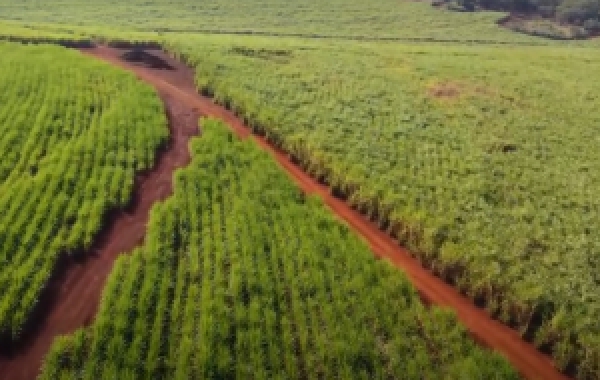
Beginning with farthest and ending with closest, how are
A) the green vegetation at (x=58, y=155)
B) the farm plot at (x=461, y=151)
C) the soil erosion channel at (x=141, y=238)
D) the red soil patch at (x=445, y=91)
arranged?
1. the red soil patch at (x=445, y=91)
2. the farm plot at (x=461, y=151)
3. the green vegetation at (x=58, y=155)
4. the soil erosion channel at (x=141, y=238)

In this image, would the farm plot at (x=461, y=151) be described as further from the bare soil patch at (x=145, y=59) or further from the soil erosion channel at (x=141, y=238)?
the bare soil patch at (x=145, y=59)

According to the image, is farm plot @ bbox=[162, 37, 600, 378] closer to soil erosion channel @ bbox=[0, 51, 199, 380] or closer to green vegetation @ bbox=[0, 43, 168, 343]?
green vegetation @ bbox=[0, 43, 168, 343]

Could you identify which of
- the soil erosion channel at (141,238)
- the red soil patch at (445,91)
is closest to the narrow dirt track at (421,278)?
the soil erosion channel at (141,238)

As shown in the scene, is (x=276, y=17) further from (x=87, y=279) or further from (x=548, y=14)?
(x=87, y=279)

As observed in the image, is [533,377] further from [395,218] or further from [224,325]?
[224,325]

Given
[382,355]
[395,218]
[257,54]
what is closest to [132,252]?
[382,355]

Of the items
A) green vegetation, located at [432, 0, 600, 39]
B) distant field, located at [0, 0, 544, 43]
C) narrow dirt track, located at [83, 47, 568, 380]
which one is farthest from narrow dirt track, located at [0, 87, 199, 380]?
green vegetation, located at [432, 0, 600, 39]

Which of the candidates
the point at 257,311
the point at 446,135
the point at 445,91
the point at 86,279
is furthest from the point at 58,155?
the point at 445,91
